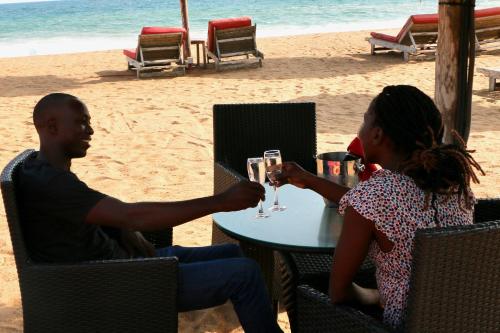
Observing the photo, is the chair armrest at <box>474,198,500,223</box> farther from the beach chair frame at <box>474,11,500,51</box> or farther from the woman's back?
the beach chair frame at <box>474,11,500,51</box>

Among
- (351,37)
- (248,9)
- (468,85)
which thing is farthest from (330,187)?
(248,9)

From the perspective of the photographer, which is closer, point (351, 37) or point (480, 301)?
point (480, 301)

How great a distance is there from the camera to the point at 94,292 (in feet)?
8.04

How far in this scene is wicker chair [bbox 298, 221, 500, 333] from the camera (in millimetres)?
1838

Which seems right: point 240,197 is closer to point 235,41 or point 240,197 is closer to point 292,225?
point 292,225

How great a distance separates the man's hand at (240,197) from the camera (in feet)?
8.14

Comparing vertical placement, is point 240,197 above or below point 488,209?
above

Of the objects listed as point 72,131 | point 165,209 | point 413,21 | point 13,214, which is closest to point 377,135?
point 165,209

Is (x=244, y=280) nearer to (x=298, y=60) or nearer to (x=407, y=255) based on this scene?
(x=407, y=255)

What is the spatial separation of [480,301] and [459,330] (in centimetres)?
10

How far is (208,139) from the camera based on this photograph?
7.71 meters

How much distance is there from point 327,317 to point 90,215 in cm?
85

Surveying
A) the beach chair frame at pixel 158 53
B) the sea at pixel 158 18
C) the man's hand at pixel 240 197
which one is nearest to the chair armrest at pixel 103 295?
the man's hand at pixel 240 197

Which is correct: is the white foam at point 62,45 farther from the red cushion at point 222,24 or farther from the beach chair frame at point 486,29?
the beach chair frame at point 486,29
